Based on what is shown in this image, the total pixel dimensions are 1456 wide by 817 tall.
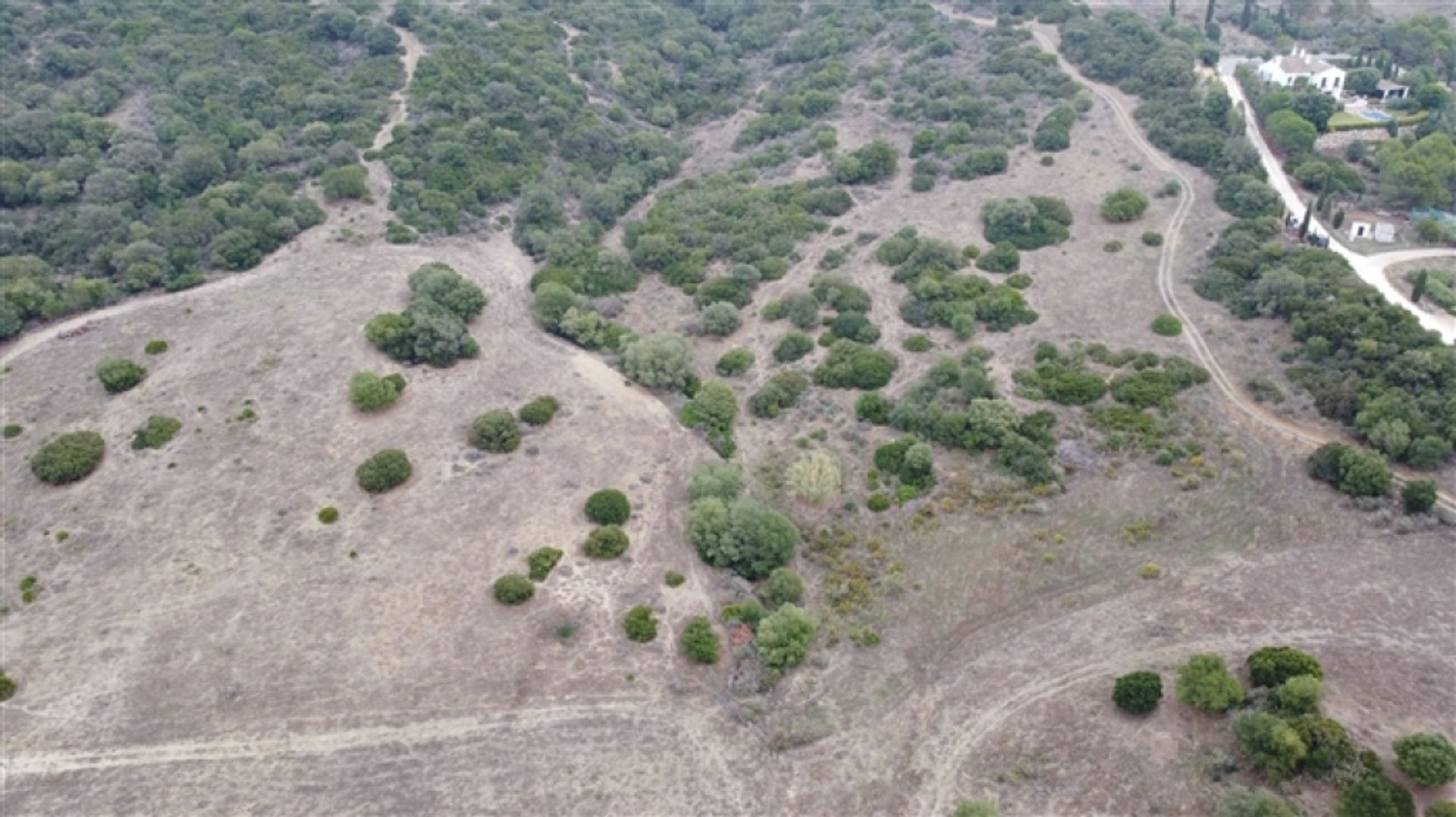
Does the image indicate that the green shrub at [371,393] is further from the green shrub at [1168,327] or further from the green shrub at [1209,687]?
the green shrub at [1168,327]

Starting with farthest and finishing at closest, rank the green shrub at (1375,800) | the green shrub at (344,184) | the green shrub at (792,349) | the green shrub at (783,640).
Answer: the green shrub at (344,184)
the green shrub at (792,349)
the green shrub at (783,640)
the green shrub at (1375,800)

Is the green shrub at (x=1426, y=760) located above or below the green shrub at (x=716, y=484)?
above

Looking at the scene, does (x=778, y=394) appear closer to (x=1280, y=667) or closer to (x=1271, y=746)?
(x=1280, y=667)

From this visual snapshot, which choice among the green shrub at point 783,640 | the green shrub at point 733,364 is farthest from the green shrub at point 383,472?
the green shrub at point 733,364

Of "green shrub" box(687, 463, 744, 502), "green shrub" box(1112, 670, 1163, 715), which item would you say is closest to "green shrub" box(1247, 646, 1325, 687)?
"green shrub" box(1112, 670, 1163, 715)

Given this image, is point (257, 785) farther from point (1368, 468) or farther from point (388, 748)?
point (1368, 468)

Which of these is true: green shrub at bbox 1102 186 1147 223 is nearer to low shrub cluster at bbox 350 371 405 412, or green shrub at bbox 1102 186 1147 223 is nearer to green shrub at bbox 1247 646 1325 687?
green shrub at bbox 1247 646 1325 687
